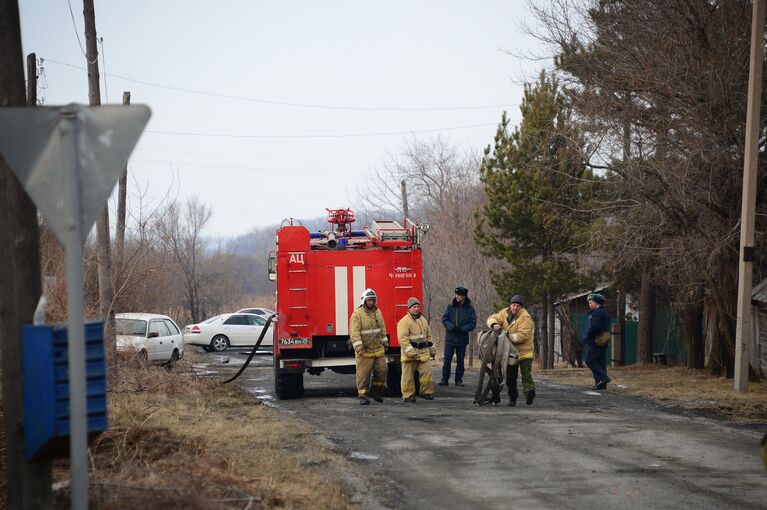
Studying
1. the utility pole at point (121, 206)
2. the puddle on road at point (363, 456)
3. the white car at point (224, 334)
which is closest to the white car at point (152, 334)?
the utility pole at point (121, 206)

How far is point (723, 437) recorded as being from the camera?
10.8 metres

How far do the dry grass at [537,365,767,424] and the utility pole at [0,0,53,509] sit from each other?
9.84 meters

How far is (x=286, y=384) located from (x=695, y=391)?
7.27 m

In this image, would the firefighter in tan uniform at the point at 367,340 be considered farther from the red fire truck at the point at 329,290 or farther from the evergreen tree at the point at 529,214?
the evergreen tree at the point at 529,214

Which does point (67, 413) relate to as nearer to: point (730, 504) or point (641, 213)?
point (730, 504)

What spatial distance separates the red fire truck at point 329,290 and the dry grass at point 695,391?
4.63m

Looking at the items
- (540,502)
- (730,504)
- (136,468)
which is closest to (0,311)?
(136,468)

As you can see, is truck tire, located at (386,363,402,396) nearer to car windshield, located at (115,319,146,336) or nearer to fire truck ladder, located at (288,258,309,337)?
fire truck ladder, located at (288,258,309,337)

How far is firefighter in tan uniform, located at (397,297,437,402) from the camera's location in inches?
602

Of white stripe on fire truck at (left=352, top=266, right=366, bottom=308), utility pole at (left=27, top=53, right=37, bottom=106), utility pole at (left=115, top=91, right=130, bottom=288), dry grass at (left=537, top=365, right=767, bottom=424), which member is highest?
utility pole at (left=27, top=53, right=37, bottom=106)

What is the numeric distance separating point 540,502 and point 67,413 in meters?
4.12

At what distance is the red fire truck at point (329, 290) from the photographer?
1581 cm

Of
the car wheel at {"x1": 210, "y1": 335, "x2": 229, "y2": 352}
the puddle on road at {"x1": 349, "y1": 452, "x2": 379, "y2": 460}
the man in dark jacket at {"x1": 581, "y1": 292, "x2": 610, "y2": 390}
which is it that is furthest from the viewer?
the car wheel at {"x1": 210, "y1": 335, "x2": 229, "y2": 352}

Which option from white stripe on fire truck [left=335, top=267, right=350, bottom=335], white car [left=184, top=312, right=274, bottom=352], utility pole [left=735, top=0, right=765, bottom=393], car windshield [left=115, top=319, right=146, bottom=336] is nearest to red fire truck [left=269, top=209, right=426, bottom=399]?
white stripe on fire truck [left=335, top=267, right=350, bottom=335]
